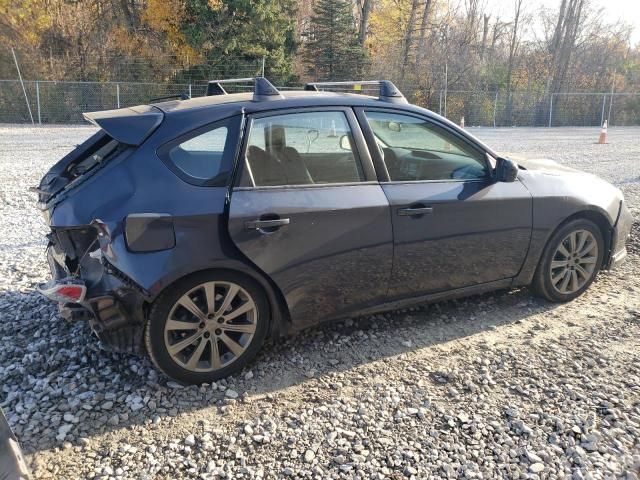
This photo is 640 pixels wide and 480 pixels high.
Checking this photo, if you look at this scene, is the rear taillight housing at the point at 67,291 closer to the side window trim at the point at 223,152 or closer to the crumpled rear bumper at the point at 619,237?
the side window trim at the point at 223,152

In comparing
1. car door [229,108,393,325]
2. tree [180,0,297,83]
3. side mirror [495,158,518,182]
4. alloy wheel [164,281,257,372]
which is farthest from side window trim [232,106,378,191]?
tree [180,0,297,83]

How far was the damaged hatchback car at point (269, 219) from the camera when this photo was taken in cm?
289

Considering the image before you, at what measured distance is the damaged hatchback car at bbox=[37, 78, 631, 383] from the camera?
9.47 ft

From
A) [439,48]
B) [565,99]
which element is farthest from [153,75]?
[565,99]

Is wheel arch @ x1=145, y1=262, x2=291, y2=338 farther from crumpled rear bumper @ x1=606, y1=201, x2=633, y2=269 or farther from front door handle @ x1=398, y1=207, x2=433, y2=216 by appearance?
crumpled rear bumper @ x1=606, y1=201, x2=633, y2=269

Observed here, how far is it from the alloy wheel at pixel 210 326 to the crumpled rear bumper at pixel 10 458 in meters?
0.88

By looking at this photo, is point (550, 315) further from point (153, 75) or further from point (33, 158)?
point (153, 75)

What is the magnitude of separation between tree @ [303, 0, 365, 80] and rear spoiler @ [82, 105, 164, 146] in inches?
1140

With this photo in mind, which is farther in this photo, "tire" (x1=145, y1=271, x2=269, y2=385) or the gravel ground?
"tire" (x1=145, y1=271, x2=269, y2=385)

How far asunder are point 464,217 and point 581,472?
1.80 metres

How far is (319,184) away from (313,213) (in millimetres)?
236

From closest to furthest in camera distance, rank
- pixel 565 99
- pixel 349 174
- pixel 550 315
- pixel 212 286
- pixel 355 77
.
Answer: pixel 212 286 < pixel 349 174 < pixel 550 315 < pixel 565 99 < pixel 355 77

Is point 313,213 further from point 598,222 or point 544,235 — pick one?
point 598,222

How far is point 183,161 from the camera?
304cm
